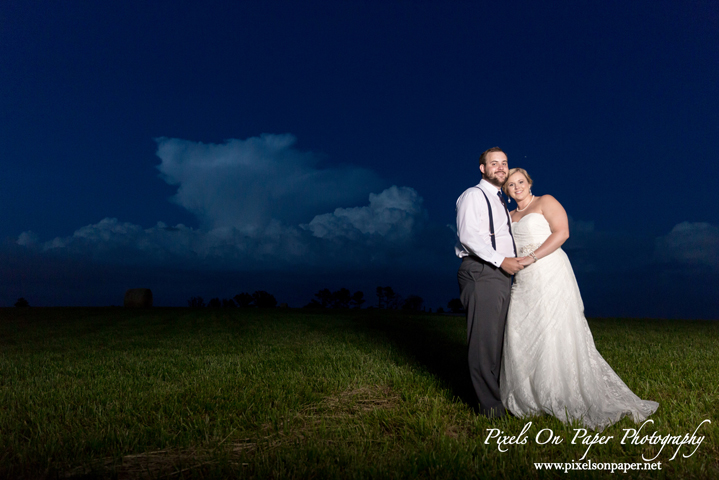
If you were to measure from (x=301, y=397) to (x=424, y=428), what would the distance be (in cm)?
194

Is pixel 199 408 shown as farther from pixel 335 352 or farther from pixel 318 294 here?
pixel 318 294

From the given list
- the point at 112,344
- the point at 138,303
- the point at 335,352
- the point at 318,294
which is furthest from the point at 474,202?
the point at 318,294

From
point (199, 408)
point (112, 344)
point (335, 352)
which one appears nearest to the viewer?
point (199, 408)

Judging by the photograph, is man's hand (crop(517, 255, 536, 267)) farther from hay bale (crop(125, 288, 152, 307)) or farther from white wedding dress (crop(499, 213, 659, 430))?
hay bale (crop(125, 288, 152, 307))

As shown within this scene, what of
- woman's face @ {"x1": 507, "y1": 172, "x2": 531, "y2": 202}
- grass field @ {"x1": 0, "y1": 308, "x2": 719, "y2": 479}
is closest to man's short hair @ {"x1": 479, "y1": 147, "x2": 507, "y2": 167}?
woman's face @ {"x1": 507, "y1": 172, "x2": 531, "y2": 202}

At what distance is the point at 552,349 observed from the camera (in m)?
4.44

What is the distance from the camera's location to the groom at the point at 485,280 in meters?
4.47

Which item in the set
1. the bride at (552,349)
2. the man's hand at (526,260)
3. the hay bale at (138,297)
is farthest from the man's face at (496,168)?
the hay bale at (138,297)

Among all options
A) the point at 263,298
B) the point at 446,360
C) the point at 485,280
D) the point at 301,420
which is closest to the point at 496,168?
the point at 485,280

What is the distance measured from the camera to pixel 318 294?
59.0 m

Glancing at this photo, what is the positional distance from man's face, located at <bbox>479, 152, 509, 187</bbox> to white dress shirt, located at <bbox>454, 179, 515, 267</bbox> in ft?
0.25

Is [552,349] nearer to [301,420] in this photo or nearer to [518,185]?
[518,185]

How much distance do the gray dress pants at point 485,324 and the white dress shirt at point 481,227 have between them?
0.18 metres

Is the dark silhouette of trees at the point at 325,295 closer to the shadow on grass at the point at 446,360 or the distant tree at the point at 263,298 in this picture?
the distant tree at the point at 263,298
